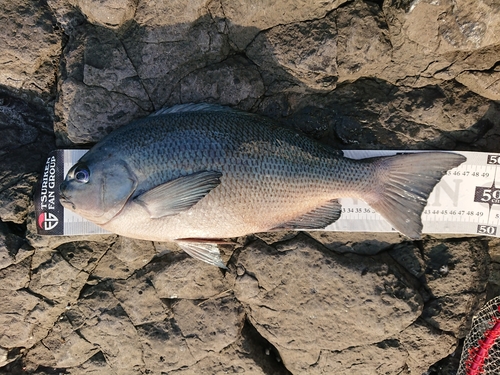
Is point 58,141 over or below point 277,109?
below

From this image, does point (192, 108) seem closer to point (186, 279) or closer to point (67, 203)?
point (67, 203)

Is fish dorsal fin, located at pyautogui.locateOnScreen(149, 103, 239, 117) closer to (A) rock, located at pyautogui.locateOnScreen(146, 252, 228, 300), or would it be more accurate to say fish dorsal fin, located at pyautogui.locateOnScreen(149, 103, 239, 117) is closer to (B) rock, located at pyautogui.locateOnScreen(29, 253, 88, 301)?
(A) rock, located at pyautogui.locateOnScreen(146, 252, 228, 300)

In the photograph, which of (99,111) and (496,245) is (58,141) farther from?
(496,245)

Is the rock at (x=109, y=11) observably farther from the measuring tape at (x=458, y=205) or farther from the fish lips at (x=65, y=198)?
the measuring tape at (x=458, y=205)

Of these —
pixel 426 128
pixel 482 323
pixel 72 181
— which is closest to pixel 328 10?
pixel 426 128

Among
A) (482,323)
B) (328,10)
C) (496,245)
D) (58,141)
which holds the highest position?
(328,10)

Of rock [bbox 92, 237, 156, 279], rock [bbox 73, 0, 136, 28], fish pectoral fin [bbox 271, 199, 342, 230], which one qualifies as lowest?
rock [bbox 92, 237, 156, 279]

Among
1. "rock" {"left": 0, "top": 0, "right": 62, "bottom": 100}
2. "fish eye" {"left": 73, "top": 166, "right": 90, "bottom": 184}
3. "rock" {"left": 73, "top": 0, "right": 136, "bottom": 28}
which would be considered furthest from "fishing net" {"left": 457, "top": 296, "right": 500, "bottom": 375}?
"rock" {"left": 0, "top": 0, "right": 62, "bottom": 100}

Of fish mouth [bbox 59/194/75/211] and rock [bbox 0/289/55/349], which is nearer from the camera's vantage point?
fish mouth [bbox 59/194/75/211]
